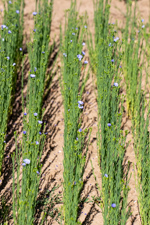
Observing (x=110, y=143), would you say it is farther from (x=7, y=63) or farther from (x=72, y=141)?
(x=7, y=63)

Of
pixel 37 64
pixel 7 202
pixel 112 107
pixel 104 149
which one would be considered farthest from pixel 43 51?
pixel 7 202

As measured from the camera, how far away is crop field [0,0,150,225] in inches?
90.0

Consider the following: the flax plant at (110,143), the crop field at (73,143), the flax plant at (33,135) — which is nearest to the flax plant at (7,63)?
the crop field at (73,143)

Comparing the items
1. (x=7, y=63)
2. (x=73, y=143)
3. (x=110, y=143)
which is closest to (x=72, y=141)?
(x=73, y=143)

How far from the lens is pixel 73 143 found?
2570mm

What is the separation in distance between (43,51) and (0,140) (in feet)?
4.00

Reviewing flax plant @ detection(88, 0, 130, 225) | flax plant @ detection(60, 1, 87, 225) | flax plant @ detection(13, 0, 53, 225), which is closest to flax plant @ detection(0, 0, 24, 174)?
flax plant @ detection(13, 0, 53, 225)

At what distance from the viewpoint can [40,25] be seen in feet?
12.1

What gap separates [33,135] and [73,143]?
0.34 m

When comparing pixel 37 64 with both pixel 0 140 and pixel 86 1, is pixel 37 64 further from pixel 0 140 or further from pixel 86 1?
pixel 86 1

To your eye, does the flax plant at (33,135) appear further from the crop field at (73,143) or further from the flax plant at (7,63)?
the flax plant at (7,63)

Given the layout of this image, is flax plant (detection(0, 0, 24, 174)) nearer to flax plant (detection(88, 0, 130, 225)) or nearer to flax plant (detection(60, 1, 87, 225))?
flax plant (detection(60, 1, 87, 225))

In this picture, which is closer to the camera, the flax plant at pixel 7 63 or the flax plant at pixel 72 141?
the flax plant at pixel 72 141

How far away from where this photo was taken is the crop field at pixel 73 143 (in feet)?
7.50
